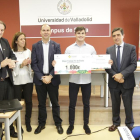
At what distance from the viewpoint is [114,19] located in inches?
186

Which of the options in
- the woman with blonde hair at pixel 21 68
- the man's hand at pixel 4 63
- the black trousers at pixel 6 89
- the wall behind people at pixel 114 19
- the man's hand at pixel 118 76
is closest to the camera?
the man's hand at pixel 4 63

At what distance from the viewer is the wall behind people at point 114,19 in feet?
15.4

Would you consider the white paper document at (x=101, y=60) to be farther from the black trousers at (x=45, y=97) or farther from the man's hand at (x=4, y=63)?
the man's hand at (x=4, y=63)

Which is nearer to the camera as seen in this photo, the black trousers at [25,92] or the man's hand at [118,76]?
the man's hand at [118,76]

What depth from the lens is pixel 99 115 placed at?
3.03m

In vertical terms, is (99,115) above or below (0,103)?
below

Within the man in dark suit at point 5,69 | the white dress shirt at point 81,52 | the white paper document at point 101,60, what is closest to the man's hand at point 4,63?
the man in dark suit at point 5,69

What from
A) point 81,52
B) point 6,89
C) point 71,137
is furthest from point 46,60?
point 71,137

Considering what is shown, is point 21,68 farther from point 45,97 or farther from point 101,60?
point 101,60

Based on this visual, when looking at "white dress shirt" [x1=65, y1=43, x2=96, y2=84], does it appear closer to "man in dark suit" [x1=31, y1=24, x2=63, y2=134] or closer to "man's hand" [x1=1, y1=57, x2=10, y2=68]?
"man in dark suit" [x1=31, y1=24, x2=63, y2=134]

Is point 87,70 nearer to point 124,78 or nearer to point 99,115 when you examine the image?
point 124,78

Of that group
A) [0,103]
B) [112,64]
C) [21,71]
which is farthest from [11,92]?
[112,64]

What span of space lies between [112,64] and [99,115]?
1.05 m

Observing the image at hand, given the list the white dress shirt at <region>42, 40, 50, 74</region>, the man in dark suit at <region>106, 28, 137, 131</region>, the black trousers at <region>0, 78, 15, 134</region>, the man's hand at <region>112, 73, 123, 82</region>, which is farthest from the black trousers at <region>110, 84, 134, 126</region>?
the black trousers at <region>0, 78, 15, 134</region>
